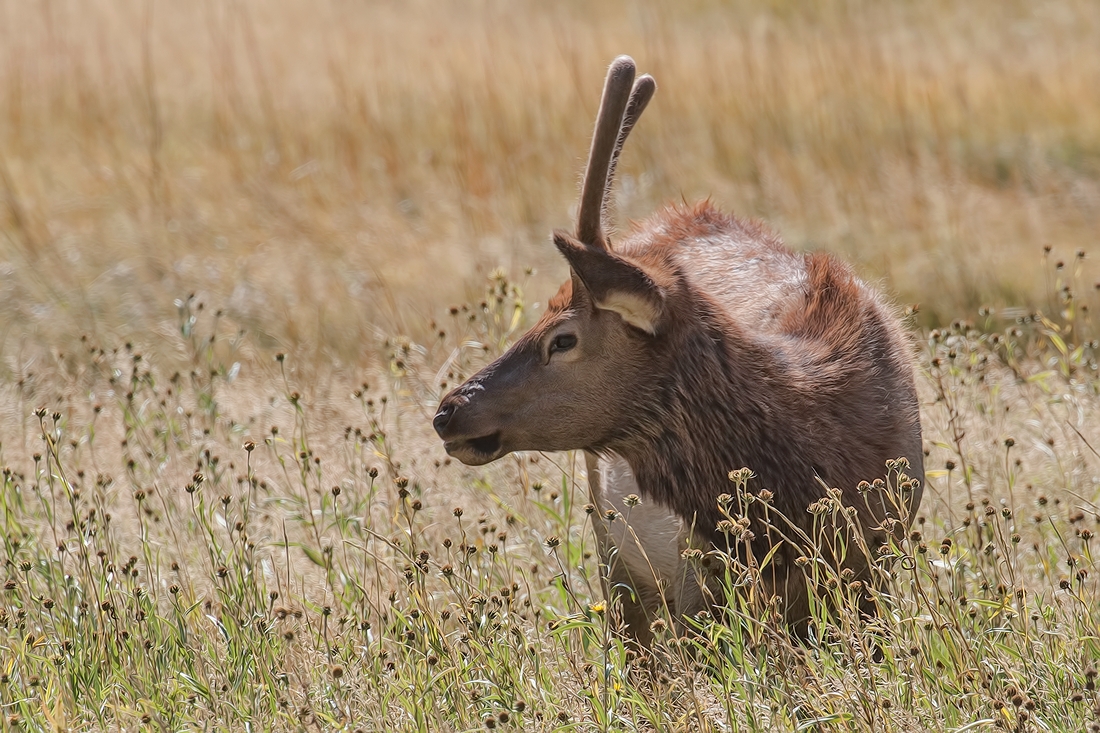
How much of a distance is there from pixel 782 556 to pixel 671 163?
6.55 m

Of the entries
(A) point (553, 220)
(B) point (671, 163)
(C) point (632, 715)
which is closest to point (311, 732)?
(C) point (632, 715)

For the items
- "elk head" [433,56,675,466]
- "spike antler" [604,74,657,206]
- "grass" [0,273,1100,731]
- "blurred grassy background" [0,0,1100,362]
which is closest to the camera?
"grass" [0,273,1100,731]

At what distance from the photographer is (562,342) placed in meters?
3.99

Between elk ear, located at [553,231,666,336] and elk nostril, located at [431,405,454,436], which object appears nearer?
elk ear, located at [553,231,666,336]

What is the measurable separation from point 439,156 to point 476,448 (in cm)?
687

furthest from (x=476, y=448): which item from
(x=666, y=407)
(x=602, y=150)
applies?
(x=602, y=150)

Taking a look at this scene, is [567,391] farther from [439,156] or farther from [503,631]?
[439,156]

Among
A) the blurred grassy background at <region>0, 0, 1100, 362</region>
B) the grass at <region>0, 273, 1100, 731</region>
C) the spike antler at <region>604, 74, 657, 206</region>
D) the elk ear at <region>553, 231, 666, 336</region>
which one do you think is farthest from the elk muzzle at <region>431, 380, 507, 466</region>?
the blurred grassy background at <region>0, 0, 1100, 362</region>

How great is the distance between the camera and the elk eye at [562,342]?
398 cm

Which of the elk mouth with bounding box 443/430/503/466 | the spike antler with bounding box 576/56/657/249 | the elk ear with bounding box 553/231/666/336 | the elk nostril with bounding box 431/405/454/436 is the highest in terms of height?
the spike antler with bounding box 576/56/657/249

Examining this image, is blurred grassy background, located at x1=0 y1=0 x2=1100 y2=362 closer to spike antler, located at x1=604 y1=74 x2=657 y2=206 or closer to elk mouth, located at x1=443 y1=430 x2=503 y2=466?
spike antler, located at x1=604 y1=74 x2=657 y2=206

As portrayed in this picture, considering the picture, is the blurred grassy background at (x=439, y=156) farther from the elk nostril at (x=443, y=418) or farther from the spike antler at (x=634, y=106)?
the elk nostril at (x=443, y=418)

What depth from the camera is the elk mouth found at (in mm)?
4008

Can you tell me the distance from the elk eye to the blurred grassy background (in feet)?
13.2
